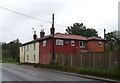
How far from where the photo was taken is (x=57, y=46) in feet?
114

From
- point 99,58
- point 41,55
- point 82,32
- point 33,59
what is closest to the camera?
point 99,58

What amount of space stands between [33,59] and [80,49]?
10.6m

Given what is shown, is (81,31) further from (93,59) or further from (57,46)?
(93,59)

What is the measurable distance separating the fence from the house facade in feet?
22.2

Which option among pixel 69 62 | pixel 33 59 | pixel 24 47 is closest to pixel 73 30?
pixel 24 47

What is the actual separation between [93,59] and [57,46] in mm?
14706

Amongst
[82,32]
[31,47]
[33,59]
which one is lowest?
[33,59]

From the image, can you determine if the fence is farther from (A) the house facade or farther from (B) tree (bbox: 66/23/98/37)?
(B) tree (bbox: 66/23/98/37)

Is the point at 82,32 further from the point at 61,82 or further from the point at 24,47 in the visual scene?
the point at 61,82

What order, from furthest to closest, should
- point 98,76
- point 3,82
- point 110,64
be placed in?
point 110,64, point 98,76, point 3,82

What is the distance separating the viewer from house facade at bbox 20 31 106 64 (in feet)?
112

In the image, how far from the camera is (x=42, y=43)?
1432 inches

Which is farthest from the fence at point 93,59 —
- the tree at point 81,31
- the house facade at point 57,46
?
the tree at point 81,31

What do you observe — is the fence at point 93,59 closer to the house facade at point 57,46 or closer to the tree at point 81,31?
the house facade at point 57,46
